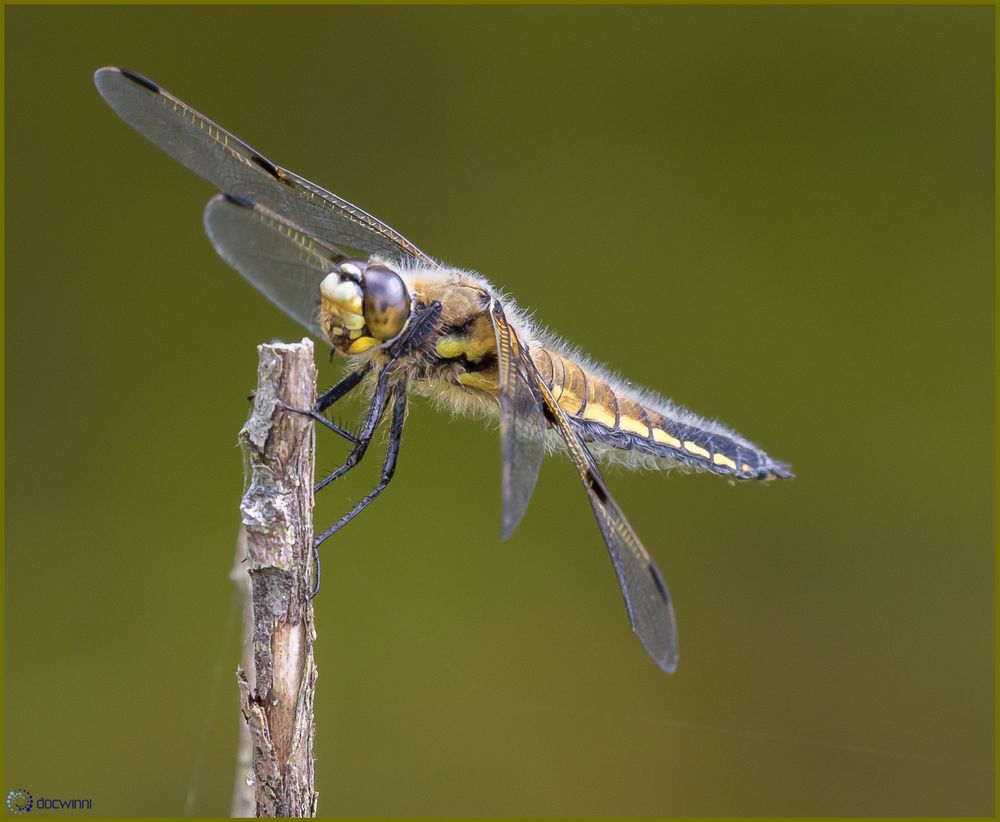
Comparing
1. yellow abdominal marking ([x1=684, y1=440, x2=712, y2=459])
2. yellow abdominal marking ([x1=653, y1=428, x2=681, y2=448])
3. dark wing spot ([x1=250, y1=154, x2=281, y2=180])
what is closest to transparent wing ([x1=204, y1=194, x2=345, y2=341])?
dark wing spot ([x1=250, y1=154, x2=281, y2=180])

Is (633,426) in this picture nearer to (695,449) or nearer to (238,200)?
(695,449)

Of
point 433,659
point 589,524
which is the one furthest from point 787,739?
point 433,659

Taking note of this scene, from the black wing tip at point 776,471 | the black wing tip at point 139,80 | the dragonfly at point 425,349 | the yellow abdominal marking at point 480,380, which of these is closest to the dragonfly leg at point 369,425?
the dragonfly at point 425,349

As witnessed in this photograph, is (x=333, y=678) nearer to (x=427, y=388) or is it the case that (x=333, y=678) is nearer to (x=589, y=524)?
(x=589, y=524)

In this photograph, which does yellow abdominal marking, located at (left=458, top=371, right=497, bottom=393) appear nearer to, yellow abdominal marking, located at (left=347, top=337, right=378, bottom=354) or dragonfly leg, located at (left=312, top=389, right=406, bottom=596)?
dragonfly leg, located at (left=312, top=389, right=406, bottom=596)

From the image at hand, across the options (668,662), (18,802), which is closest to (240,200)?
(668,662)

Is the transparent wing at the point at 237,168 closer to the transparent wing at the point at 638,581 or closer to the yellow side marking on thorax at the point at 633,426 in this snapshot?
the yellow side marking on thorax at the point at 633,426
